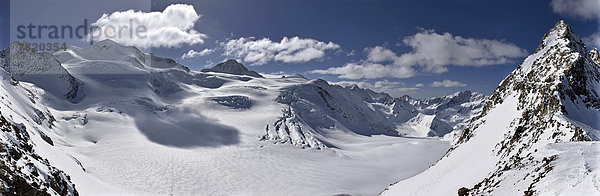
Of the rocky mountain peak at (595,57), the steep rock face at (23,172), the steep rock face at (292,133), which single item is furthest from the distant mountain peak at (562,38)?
the steep rock face at (292,133)

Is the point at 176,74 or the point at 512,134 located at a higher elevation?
the point at 176,74

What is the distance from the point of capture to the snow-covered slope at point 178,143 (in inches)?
2224

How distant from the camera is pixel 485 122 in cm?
4328

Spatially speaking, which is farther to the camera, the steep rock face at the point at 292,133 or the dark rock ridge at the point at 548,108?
the steep rock face at the point at 292,133

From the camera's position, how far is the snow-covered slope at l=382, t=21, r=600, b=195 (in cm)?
1766

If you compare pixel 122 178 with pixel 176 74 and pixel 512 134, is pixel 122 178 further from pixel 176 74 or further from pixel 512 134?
pixel 176 74

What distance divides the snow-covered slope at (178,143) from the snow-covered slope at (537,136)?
103 feet

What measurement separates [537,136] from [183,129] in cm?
9545

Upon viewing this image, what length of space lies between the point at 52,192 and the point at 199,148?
66.9 m

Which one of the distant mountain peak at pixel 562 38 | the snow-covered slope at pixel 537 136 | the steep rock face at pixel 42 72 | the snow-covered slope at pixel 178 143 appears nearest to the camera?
the snow-covered slope at pixel 537 136

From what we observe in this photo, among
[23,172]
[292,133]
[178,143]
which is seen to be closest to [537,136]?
[23,172]

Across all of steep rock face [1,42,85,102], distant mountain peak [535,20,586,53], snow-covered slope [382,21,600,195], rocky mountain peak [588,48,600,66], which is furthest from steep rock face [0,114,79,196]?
steep rock face [1,42,85,102]

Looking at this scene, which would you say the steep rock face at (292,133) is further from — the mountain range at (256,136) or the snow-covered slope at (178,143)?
the snow-covered slope at (178,143)

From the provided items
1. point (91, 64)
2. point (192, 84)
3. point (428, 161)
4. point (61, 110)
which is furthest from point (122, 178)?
point (192, 84)
